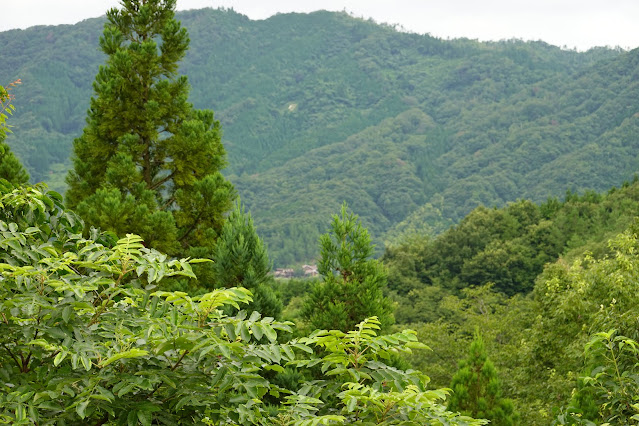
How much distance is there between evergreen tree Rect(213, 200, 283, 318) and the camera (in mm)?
7191

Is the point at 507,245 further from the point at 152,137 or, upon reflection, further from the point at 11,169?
the point at 11,169

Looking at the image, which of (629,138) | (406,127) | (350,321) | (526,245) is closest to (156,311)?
(350,321)

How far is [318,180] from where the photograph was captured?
140 m

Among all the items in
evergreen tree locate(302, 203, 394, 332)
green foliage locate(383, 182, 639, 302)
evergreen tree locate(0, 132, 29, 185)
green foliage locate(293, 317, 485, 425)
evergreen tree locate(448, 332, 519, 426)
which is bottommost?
green foliage locate(383, 182, 639, 302)

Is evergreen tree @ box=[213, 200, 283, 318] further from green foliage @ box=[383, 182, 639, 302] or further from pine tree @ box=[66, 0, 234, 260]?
green foliage @ box=[383, 182, 639, 302]

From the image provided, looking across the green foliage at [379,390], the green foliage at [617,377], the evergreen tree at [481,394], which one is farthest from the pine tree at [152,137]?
the green foliage at [379,390]

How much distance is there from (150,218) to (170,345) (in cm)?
506

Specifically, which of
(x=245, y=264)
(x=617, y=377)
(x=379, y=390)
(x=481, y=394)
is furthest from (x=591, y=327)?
(x=379, y=390)

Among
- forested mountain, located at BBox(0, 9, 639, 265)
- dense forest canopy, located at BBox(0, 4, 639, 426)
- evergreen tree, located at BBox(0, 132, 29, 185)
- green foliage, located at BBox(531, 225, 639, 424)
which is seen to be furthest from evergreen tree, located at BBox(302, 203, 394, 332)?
forested mountain, located at BBox(0, 9, 639, 265)

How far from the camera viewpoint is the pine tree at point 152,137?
8.27m

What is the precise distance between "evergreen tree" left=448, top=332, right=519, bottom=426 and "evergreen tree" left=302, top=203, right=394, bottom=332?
9.21 feet

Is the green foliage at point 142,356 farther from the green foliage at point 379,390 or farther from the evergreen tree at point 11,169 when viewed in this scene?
the evergreen tree at point 11,169

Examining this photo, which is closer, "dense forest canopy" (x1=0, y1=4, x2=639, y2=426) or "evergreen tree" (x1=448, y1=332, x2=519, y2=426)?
"dense forest canopy" (x1=0, y1=4, x2=639, y2=426)

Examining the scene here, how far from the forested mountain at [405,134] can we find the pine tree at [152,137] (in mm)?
100149
